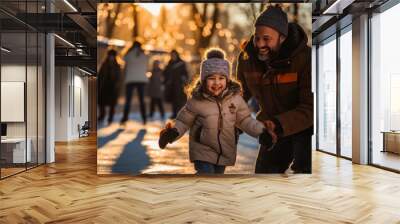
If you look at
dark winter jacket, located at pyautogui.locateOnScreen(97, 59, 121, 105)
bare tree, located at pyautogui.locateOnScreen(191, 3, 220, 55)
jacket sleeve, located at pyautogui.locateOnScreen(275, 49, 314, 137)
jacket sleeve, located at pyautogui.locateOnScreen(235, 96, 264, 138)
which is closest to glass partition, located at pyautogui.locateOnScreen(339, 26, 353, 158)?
jacket sleeve, located at pyautogui.locateOnScreen(275, 49, 314, 137)

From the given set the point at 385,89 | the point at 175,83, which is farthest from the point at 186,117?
the point at 385,89

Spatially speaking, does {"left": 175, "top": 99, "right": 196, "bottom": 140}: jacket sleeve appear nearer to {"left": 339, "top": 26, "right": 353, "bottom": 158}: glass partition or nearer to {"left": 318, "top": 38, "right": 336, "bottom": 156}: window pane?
{"left": 339, "top": 26, "right": 353, "bottom": 158}: glass partition

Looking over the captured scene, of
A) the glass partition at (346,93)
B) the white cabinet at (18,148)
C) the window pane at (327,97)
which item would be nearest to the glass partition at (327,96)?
the window pane at (327,97)

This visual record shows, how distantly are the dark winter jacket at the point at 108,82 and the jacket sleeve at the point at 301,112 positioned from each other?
8.60 feet

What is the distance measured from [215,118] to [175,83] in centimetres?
87

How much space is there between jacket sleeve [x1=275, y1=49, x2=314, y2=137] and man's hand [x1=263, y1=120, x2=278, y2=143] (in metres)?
0.12

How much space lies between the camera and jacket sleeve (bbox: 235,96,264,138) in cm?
634

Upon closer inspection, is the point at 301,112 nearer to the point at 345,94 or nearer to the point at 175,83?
the point at 175,83

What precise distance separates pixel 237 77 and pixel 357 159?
3.72m

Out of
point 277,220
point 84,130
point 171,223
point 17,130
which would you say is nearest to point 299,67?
point 277,220

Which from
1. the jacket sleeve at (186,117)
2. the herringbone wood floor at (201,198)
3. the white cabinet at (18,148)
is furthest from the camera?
the white cabinet at (18,148)

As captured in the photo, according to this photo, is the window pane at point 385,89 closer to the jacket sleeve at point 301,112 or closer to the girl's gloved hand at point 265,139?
the jacket sleeve at point 301,112

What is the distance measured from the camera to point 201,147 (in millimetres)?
6352

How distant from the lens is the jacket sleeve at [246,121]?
634 centimetres
